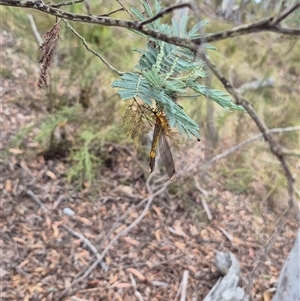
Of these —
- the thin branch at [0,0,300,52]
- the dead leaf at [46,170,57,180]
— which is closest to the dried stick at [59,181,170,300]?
the dead leaf at [46,170,57,180]

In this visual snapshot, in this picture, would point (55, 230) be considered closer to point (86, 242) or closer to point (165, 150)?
point (86, 242)

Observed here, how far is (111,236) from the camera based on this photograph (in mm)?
1834

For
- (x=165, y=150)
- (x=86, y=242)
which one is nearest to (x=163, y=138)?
(x=165, y=150)

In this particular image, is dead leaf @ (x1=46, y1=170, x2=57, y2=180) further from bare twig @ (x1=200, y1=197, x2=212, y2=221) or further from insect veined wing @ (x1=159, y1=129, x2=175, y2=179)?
insect veined wing @ (x1=159, y1=129, x2=175, y2=179)

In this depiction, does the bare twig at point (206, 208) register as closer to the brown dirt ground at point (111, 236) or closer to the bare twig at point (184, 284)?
the brown dirt ground at point (111, 236)

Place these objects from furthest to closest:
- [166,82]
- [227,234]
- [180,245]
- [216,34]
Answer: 1. [227,234]
2. [180,245]
3. [166,82]
4. [216,34]

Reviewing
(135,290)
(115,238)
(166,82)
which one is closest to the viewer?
(166,82)

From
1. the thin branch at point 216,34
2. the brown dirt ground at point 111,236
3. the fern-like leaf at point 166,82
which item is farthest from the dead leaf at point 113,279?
the thin branch at point 216,34

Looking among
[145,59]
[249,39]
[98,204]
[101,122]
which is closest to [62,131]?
[101,122]

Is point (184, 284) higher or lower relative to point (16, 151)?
lower

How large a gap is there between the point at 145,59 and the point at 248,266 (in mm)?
1523

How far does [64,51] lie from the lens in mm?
2361

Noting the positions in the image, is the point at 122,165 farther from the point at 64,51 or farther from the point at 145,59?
the point at 145,59

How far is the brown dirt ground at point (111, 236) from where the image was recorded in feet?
5.25
